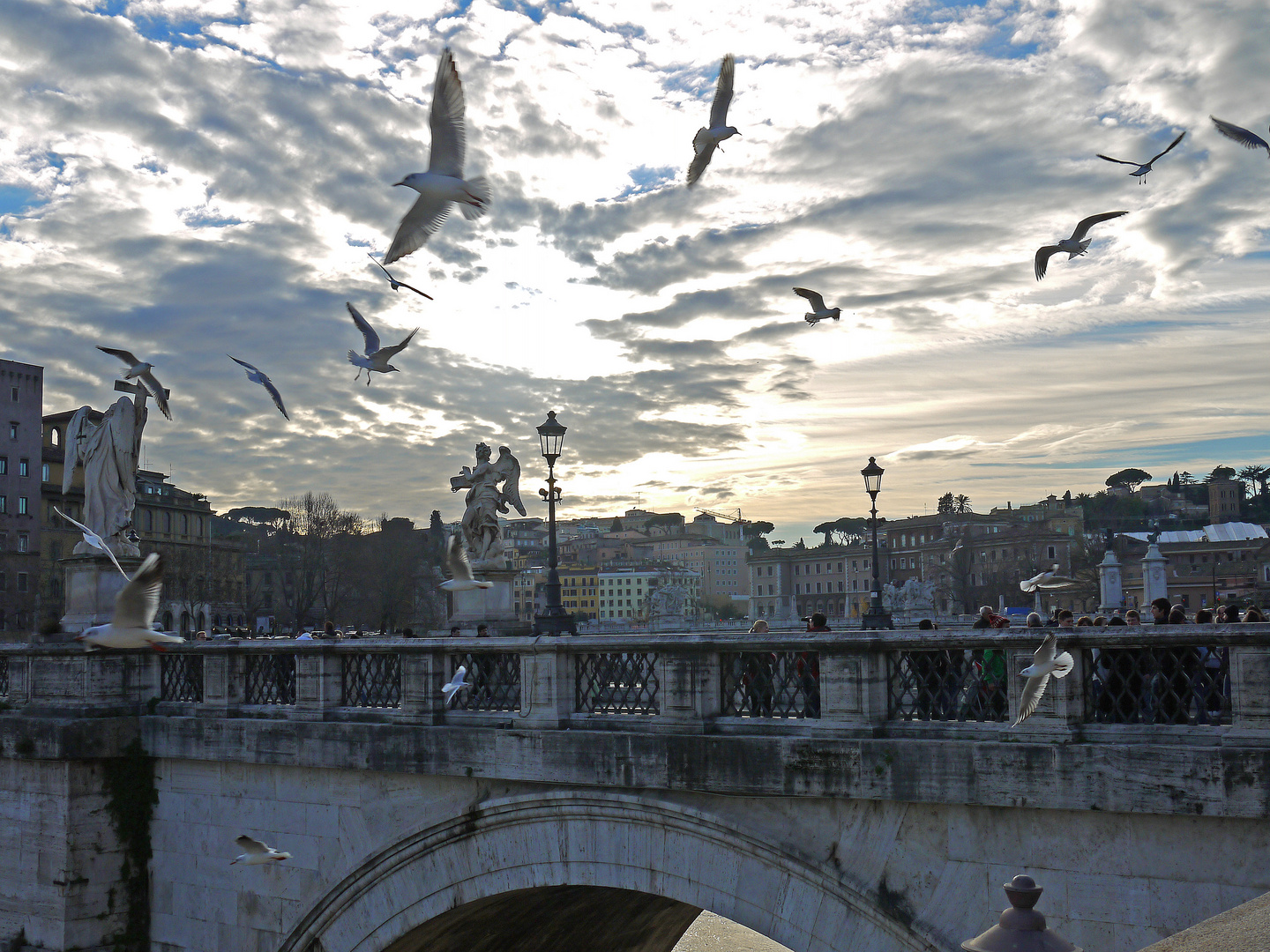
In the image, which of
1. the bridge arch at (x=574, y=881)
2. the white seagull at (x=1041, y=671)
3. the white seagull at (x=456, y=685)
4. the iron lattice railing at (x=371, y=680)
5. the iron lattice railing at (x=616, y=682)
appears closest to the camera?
the white seagull at (x=1041, y=671)

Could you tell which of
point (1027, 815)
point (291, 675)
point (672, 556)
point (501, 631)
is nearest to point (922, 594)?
point (501, 631)

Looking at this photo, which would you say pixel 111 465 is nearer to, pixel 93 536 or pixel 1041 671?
pixel 93 536

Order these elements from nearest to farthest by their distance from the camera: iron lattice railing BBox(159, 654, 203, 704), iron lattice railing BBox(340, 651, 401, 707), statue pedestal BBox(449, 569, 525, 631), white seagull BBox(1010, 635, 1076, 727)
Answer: white seagull BBox(1010, 635, 1076, 727)
iron lattice railing BBox(340, 651, 401, 707)
iron lattice railing BBox(159, 654, 203, 704)
statue pedestal BBox(449, 569, 525, 631)

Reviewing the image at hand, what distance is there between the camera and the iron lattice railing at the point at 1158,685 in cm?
664

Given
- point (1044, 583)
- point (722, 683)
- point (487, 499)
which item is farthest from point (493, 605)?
point (1044, 583)

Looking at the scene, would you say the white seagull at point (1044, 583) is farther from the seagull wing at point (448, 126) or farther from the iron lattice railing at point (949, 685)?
the seagull wing at point (448, 126)

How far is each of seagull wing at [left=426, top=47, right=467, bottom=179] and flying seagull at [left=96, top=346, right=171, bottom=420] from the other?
22.0ft

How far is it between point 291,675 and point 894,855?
265 inches

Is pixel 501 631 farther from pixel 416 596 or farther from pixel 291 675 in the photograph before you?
pixel 416 596

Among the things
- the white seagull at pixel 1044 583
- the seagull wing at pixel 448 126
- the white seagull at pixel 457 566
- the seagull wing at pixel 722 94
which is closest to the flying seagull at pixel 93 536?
the white seagull at pixel 457 566

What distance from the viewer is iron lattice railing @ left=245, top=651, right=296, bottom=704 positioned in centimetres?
A: 1166

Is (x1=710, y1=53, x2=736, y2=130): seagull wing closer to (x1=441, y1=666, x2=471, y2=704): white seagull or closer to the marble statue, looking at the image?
(x1=441, y1=666, x2=471, y2=704): white seagull

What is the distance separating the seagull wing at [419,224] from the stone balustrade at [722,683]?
351 cm

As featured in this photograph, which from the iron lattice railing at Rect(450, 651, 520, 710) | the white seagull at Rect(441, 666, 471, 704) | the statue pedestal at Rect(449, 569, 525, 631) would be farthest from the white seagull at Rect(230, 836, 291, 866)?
the statue pedestal at Rect(449, 569, 525, 631)
